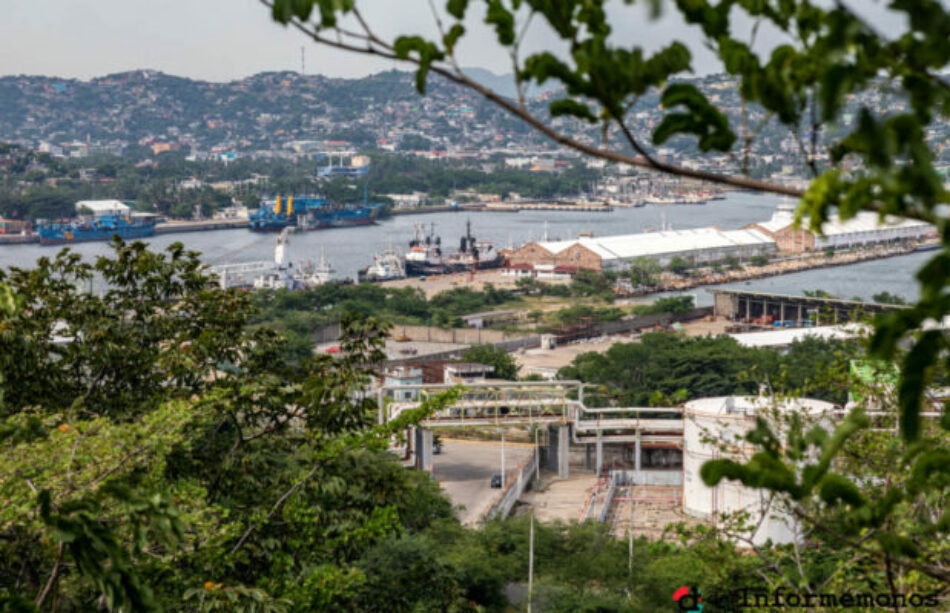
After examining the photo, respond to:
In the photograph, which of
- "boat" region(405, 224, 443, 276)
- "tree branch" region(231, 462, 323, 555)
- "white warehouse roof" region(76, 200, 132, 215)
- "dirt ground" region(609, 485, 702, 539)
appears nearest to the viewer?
"tree branch" region(231, 462, 323, 555)

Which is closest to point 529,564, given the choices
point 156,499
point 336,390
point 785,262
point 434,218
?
point 336,390

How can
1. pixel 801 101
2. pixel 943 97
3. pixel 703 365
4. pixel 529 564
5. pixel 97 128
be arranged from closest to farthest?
pixel 943 97 < pixel 801 101 < pixel 529 564 < pixel 703 365 < pixel 97 128

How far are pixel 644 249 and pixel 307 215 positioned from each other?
20.9 meters

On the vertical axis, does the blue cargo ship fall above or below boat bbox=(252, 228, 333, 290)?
above

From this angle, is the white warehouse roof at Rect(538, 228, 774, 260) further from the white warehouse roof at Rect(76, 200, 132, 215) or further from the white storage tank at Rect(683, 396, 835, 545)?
the white storage tank at Rect(683, 396, 835, 545)

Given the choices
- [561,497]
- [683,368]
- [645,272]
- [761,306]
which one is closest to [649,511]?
[561,497]

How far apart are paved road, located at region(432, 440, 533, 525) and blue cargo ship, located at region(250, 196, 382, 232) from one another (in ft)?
119

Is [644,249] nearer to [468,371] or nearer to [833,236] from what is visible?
[833,236]

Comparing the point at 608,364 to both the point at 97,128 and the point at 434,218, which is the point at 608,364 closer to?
the point at 434,218

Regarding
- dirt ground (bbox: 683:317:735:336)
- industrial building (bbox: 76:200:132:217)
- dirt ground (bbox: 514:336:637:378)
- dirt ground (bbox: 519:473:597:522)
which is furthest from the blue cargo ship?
dirt ground (bbox: 519:473:597:522)

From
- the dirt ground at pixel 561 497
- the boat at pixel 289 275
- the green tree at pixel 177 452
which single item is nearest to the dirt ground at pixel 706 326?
the boat at pixel 289 275

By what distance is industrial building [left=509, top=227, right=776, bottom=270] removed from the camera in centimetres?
3181

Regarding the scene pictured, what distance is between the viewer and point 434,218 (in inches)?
2207

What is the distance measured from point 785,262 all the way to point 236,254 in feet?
59.2
